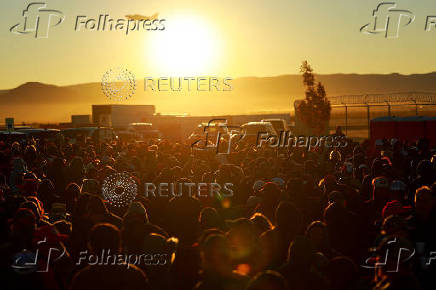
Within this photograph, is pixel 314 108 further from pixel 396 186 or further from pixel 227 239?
pixel 227 239

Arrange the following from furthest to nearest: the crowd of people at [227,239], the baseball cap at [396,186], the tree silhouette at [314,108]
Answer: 1. the tree silhouette at [314,108]
2. the baseball cap at [396,186]
3. the crowd of people at [227,239]

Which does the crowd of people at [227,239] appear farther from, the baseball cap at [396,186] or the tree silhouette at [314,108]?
the tree silhouette at [314,108]

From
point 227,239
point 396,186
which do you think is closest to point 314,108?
point 396,186

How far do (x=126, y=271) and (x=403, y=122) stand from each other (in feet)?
84.8

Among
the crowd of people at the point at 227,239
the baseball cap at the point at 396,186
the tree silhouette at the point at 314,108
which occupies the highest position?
the tree silhouette at the point at 314,108

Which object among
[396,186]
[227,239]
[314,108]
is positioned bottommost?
[227,239]

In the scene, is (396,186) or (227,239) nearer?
(227,239)

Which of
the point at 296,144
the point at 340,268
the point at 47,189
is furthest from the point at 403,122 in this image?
the point at 340,268

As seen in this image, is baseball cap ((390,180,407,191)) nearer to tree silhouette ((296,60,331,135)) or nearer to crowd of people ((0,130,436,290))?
crowd of people ((0,130,436,290))

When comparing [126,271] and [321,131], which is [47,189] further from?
[321,131]

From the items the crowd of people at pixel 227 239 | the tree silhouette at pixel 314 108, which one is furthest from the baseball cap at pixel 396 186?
the tree silhouette at pixel 314 108

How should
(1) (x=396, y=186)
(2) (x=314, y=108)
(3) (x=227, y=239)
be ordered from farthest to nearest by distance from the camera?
1. (2) (x=314, y=108)
2. (1) (x=396, y=186)
3. (3) (x=227, y=239)

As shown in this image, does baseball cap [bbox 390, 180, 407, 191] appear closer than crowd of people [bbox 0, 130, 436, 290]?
No

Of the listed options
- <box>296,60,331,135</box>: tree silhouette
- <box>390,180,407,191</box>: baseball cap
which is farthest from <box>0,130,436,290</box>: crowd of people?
<box>296,60,331,135</box>: tree silhouette
